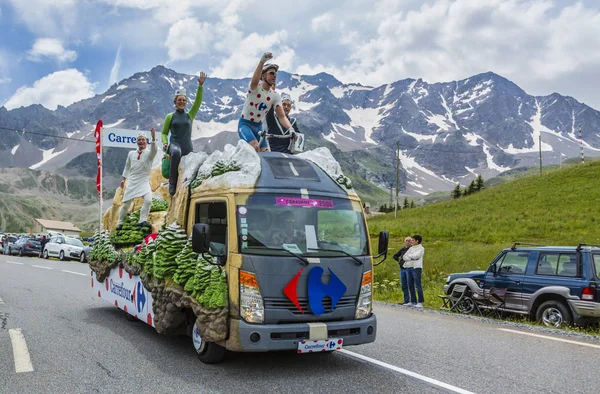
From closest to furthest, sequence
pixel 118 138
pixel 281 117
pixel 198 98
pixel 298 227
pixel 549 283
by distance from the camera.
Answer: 1. pixel 298 227
2. pixel 281 117
3. pixel 198 98
4. pixel 549 283
5. pixel 118 138

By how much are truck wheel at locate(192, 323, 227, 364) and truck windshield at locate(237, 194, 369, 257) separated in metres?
1.25

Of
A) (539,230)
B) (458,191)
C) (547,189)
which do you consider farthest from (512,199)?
(458,191)

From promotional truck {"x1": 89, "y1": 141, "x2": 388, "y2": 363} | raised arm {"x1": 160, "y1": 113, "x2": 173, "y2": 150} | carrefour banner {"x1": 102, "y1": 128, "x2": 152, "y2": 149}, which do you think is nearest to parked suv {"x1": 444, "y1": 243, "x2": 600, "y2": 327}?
promotional truck {"x1": 89, "y1": 141, "x2": 388, "y2": 363}

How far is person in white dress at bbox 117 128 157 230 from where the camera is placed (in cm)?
900

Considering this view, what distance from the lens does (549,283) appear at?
10.8 m

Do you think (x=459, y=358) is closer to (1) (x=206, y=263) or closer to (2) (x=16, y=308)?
(1) (x=206, y=263)

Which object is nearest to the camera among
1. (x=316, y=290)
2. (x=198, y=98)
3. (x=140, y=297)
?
(x=316, y=290)

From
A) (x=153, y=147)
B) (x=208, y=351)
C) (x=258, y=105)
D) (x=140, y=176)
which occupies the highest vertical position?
(x=258, y=105)

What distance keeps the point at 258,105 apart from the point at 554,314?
23.3 ft

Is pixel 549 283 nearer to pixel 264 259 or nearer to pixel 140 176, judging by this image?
pixel 264 259

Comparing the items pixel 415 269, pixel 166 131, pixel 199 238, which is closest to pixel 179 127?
pixel 166 131

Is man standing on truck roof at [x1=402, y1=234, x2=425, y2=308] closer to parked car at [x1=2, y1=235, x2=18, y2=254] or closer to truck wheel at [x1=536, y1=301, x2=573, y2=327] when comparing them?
truck wheel at [x1=536, y1=301, x2=573, y2=327]

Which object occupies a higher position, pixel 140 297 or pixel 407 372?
pixel 140 297

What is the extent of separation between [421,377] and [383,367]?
0.54 meters
